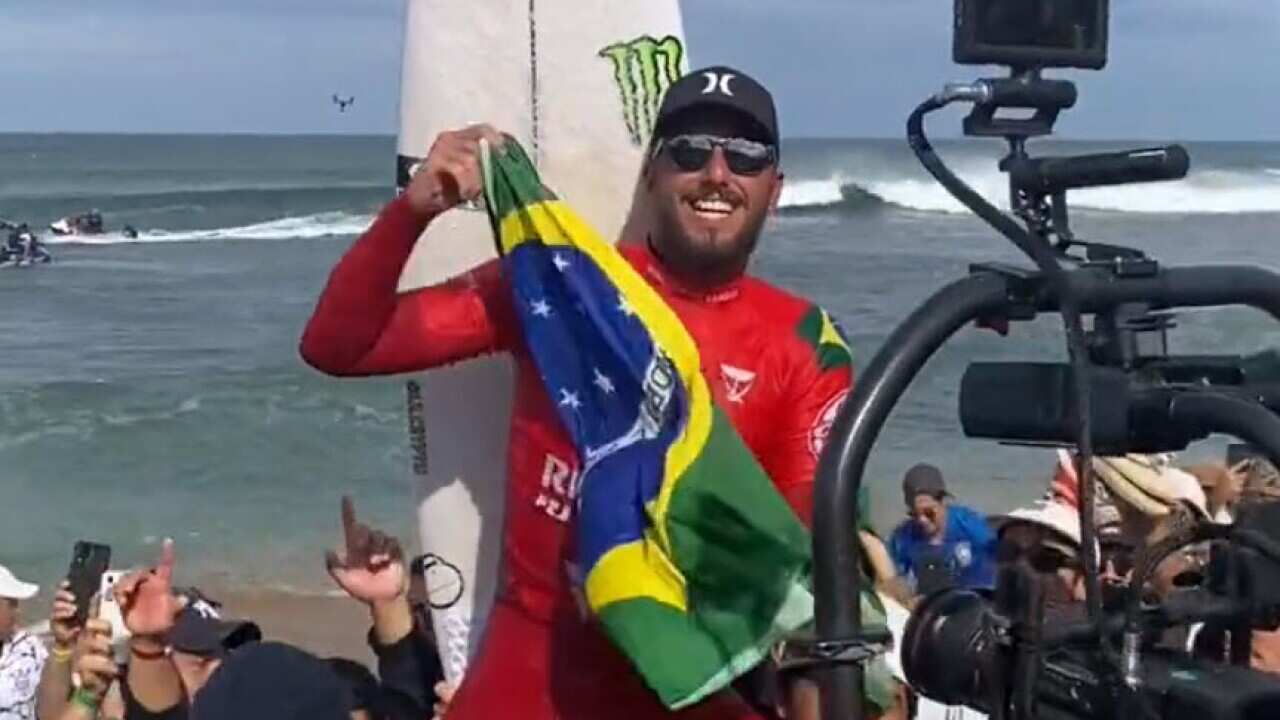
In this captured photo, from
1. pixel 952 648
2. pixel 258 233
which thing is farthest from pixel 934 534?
pixel 258 233

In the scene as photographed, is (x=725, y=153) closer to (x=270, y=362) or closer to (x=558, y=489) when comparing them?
(x=558, y=489)

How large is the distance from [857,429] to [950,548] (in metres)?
4.59

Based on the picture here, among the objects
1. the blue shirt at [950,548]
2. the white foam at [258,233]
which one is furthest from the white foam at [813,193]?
the blue shirt at [950,548]

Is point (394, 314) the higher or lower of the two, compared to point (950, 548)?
higher

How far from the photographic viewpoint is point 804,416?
3.06 m

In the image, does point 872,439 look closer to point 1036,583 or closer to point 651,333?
point 1036,583

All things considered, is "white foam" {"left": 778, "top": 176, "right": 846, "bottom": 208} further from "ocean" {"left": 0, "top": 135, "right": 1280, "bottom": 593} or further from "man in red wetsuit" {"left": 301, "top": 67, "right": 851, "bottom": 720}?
"man in red wetsuit" {"left": 301, "top": 67, "right": 851, "bottom": 720}

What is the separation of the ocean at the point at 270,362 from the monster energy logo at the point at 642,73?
2.08 ft

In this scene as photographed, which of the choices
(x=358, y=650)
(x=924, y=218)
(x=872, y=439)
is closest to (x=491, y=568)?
(x=872, y=439)

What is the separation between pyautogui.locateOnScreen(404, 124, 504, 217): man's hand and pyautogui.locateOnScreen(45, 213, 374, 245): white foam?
31.6m

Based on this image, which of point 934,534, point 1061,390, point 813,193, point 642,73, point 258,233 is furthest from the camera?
point 813,193

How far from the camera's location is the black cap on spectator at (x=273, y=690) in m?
2.26

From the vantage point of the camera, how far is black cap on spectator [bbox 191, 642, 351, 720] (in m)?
2.26

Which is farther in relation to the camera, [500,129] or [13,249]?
[13,249]
